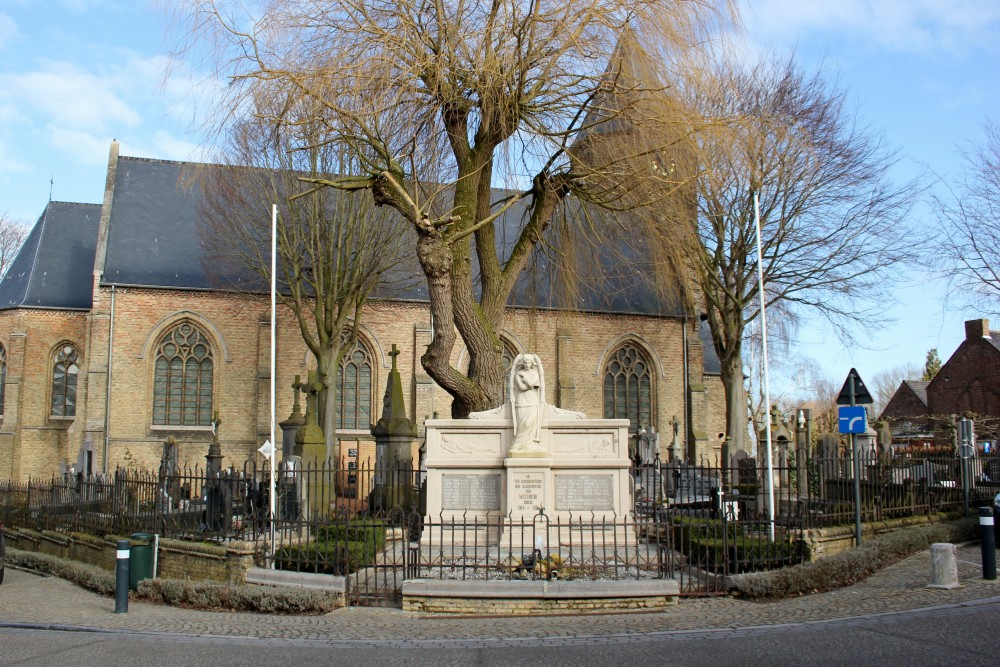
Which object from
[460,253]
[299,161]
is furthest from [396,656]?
[299,161]

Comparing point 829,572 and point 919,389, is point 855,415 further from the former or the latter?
point 919,389

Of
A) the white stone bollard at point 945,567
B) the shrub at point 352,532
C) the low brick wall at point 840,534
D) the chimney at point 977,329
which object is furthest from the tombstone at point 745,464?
the chimney at point 977,329

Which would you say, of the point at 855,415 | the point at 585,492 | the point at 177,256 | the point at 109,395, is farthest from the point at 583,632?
the point at 177,256

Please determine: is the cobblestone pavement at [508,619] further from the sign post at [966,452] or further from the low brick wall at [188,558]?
the sign post at [966,452]

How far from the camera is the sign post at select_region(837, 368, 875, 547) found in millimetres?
11562

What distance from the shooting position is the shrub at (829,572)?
9.41 meters

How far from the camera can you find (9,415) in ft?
85.9

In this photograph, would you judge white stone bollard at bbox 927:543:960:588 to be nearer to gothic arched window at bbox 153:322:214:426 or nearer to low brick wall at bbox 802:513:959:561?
low brick wall at bbox 802:513:959:561

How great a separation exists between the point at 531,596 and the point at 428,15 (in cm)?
814

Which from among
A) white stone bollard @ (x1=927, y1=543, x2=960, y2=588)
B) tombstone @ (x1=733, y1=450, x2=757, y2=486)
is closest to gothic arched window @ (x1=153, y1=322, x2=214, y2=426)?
tombstone @ (x1=733, y1=450, x2=757, y2=486)

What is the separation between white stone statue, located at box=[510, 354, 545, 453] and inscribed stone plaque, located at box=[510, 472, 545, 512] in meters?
0.35

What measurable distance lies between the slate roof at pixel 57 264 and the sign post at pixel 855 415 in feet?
78.4

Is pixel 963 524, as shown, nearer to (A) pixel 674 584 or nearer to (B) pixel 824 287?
(A) pixel 674 584

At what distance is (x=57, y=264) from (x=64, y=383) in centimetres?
405
